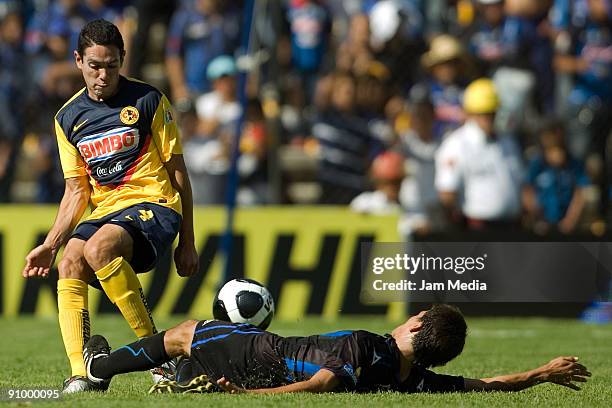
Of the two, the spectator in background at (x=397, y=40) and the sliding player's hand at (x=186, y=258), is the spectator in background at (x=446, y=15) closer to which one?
the spectator in background at (x=397, y=40)

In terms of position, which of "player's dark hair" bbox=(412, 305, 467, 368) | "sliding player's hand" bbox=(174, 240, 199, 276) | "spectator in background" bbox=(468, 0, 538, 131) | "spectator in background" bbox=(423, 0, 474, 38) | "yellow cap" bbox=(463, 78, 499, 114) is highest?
"spectator in background" bbox=(423, 0, 474, 38)

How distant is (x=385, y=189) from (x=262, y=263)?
164cm

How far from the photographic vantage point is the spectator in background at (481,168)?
1407 centimetres

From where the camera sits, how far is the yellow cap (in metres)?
14.0

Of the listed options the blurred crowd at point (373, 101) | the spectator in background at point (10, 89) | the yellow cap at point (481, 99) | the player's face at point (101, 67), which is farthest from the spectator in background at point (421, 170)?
the player's face at point (101, 67)

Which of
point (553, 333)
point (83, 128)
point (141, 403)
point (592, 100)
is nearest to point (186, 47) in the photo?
point (592, 100)

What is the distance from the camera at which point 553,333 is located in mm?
12906

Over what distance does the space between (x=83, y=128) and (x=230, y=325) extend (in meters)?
1.57

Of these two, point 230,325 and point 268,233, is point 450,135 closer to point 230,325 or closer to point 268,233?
point 268,233

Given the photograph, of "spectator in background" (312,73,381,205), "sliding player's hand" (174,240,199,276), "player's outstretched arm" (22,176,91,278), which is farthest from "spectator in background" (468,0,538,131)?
"player's outstretched arm" (22,176,91,278)

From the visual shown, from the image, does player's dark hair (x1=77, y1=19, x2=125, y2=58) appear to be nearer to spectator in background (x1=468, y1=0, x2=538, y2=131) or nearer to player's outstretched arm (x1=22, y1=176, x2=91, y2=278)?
player's outstretched arm (x1=22, y1=176, x2=91, y2=278)

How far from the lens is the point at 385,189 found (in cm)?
1478

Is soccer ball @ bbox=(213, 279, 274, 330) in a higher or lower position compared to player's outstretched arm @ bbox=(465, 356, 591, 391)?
higher

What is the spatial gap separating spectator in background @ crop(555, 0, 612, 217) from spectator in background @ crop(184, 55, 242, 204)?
406cm
